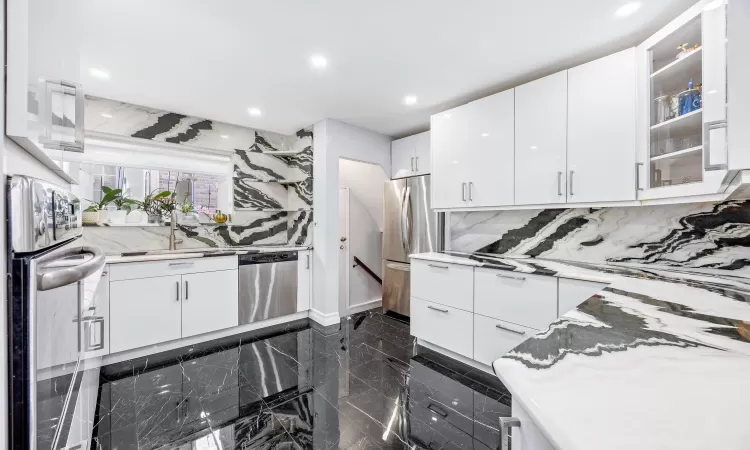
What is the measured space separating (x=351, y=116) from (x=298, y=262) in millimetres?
1782

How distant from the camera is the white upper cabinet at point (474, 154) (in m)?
2.37

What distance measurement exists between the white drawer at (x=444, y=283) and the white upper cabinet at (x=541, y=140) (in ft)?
2.42

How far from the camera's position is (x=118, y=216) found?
112 inches

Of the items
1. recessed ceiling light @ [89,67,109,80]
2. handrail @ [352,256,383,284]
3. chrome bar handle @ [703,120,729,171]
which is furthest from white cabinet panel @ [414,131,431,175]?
recessed ceiling light @ [89,67,109,80]

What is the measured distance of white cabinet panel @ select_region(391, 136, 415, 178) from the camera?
11.9 ft

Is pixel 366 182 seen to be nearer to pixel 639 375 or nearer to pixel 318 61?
pixel 318 61

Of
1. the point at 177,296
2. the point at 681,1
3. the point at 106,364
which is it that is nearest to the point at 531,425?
the point at 681,1

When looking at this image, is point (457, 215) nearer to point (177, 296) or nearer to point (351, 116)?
point (351, 116)

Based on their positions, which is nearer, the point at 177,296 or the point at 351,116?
the point at 177,296

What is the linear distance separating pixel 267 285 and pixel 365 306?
4.45ft

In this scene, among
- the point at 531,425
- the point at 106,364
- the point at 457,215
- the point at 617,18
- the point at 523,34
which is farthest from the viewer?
the point at 457,215

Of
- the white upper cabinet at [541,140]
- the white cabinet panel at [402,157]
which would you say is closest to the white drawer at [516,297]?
the white upper cabinet at [541,140]

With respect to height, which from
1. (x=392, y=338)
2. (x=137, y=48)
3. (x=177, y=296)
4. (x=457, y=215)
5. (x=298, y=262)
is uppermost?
(x=137, y=48)

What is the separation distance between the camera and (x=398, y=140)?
12.6ft
